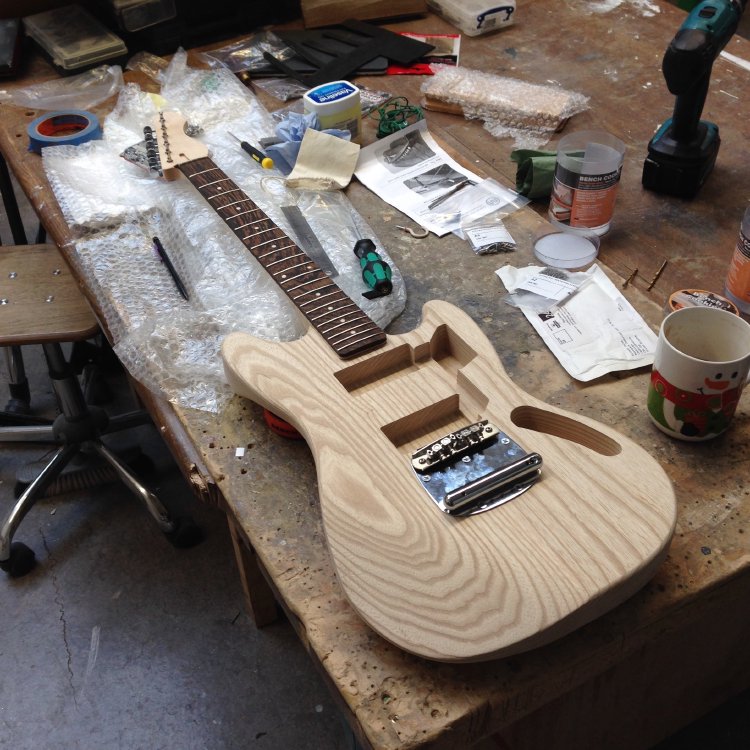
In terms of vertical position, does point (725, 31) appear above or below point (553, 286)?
above

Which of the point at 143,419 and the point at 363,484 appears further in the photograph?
the point at 143,419

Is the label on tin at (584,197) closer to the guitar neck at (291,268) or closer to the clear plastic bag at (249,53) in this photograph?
the guitar neck at (291,268)

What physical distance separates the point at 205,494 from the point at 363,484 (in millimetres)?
244

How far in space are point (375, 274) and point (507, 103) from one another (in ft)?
2.00

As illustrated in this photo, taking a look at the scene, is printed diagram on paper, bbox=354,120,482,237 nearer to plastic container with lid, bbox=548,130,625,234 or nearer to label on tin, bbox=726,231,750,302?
plastic container with lid, bbox=548,130,625,234

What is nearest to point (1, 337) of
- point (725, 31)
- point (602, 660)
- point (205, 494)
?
point (205, 494)

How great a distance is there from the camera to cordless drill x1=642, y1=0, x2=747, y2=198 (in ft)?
3.79

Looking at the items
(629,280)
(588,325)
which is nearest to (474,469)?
(588,325)

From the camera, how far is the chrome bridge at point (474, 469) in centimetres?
75

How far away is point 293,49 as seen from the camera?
1696 millimetres

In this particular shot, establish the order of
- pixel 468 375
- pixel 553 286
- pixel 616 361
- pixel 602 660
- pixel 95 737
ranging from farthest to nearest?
pixel 95 737, pixel 553 286, pixel 616 361, pixel 468 375, pixel 602 660

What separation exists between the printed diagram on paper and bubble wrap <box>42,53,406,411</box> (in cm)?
9

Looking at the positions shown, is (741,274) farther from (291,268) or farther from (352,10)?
(352,10)

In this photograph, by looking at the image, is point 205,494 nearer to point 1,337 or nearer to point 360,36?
point 1,337
